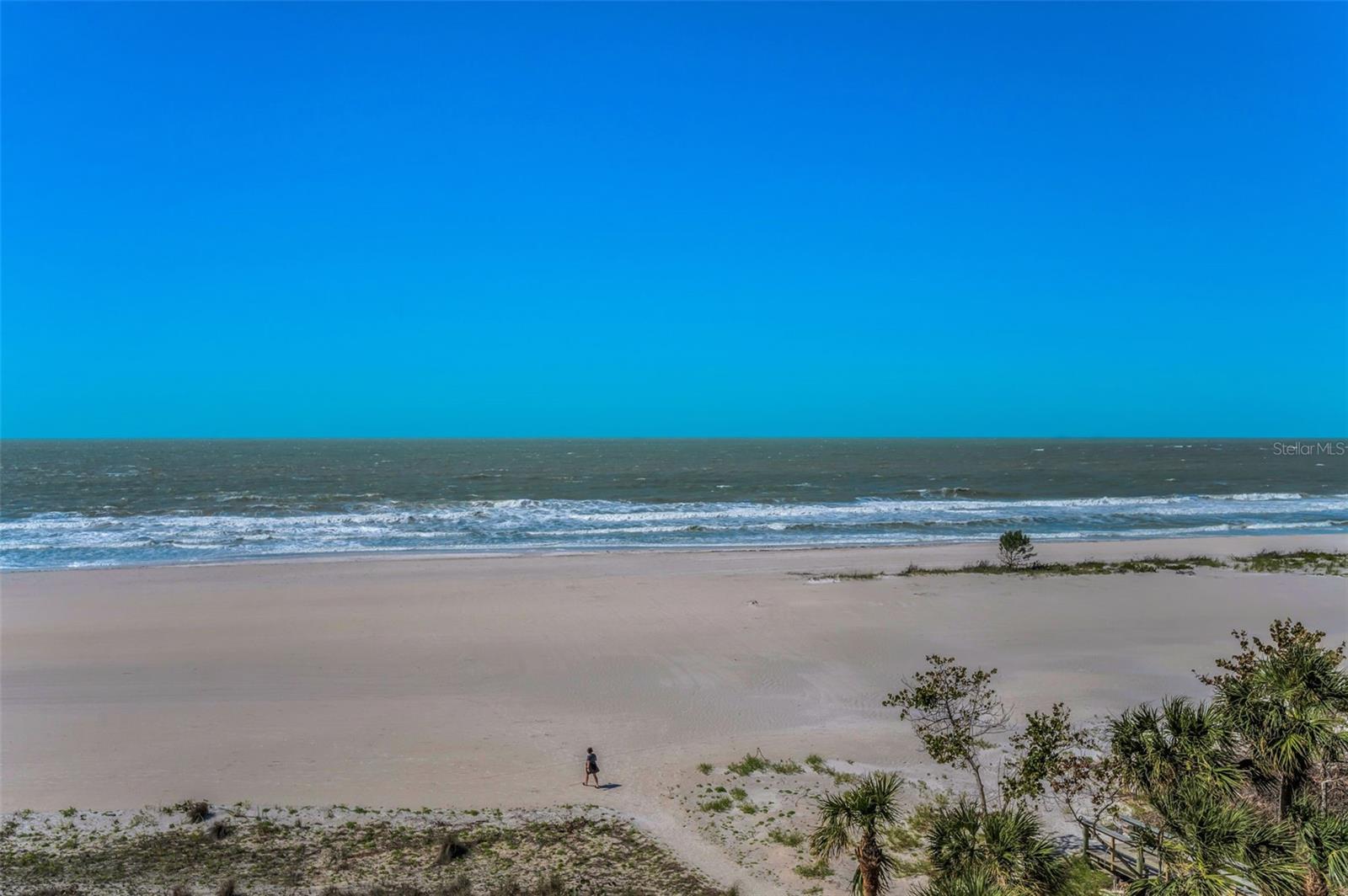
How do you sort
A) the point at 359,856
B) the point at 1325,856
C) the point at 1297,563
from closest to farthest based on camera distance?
the point at 1325,856, the point at 359,856, the point at 1297,563

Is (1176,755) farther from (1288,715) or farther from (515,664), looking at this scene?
(515,664)

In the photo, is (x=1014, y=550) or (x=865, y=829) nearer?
(x=865, y=829)

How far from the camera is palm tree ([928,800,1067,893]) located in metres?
9.05

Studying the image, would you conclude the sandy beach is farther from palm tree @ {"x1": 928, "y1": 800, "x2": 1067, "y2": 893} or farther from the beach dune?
palm tree @ {"x1": 928, "y1": 800, "x2": 1067, "y2": 893}

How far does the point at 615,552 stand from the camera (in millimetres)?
40531

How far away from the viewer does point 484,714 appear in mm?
18000

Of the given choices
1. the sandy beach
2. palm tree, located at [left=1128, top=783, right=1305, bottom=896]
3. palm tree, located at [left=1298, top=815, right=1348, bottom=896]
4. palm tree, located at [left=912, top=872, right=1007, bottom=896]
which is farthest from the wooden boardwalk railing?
the sandy beach

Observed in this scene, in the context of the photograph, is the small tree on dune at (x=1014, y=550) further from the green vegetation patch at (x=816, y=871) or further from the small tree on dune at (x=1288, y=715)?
the green vegetation patch at (x=816, y=871)

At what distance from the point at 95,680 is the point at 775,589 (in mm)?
20672

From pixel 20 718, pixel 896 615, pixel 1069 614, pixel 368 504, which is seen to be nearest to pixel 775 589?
pixel 896 615

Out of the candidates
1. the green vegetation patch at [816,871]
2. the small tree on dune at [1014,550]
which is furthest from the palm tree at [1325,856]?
the small tree on dune at [1014,550]

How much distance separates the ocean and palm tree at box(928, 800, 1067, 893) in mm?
33159

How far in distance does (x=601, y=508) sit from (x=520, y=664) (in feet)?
129

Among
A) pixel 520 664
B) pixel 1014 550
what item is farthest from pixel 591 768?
pixel 1014 550
